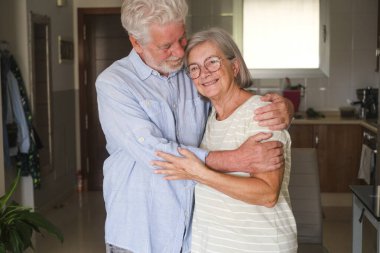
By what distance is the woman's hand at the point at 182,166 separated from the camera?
1.64 m

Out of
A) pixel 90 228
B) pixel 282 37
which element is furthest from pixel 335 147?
pixel 90 228

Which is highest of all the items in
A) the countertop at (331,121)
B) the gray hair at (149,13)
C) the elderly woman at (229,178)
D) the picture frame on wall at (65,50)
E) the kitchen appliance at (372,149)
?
the picture frame on wall at (65,50)

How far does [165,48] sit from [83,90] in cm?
511

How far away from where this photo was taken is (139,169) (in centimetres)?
178

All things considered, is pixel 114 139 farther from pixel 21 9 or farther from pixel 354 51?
pixel 354 51

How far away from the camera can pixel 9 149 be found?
4777 mm

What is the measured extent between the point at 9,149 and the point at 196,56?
3.42 metres

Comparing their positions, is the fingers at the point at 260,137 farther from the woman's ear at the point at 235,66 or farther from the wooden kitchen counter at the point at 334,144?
the wooden kitchen counter at the point at 334,144

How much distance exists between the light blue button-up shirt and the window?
461 cm

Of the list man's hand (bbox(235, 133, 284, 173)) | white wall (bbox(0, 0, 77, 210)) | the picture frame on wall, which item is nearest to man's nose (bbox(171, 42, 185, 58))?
man's hand (bbox(235, 133, 284, 173))

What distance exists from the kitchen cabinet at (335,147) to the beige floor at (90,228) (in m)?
0.32

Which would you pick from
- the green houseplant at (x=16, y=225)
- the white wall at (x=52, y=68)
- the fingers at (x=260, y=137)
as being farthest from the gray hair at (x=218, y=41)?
the white wall at (x=52, y=68)

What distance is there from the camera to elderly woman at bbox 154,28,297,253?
5.33 ft

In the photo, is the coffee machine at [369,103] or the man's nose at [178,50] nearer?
the man's nose at [178,50]
